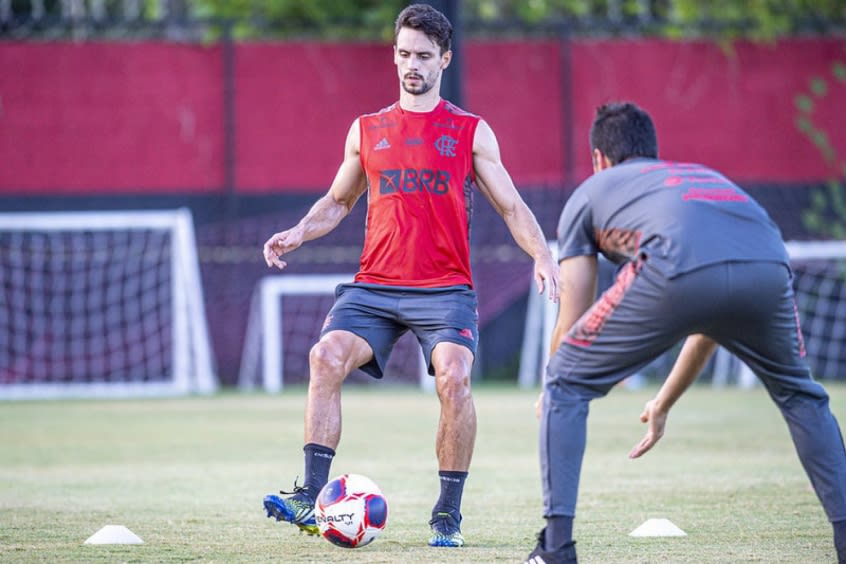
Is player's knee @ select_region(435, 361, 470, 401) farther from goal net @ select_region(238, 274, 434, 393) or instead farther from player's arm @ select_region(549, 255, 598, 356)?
goal net @ select_region(238, 274, 434, 393)

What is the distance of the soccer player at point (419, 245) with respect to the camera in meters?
6.43

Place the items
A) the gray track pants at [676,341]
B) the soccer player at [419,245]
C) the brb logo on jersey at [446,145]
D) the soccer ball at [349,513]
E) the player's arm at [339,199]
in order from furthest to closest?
the player's arm at [339,199]
the brb logo on jersey at [446,145]
the soccer player at [419,245]
the soccer ball at [349,513]
the gray track pants at [676,341]

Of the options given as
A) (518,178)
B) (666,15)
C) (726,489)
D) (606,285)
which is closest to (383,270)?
(726,489)

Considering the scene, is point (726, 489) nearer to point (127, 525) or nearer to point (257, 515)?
point (257, 515)

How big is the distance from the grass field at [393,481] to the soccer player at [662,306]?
78 centimetres

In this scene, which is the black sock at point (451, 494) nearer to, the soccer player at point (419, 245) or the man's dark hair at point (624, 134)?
the soccer player at point (419, 245)

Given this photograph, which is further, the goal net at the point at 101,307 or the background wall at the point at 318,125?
the background wall at the point at 318,125

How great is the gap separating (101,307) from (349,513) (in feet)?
41.6

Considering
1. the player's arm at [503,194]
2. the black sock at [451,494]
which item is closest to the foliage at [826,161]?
the player's arm at [503,194]

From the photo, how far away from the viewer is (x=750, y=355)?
5.09 m

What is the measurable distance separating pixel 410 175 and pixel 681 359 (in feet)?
5.85

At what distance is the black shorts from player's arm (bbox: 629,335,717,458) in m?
1.24

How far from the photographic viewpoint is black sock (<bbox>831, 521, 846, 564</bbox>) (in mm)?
5027

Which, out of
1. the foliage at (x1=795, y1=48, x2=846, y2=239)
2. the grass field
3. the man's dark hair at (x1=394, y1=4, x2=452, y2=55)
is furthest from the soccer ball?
the foliage at (x1=795, y1=48, x2=846, y2=239)
